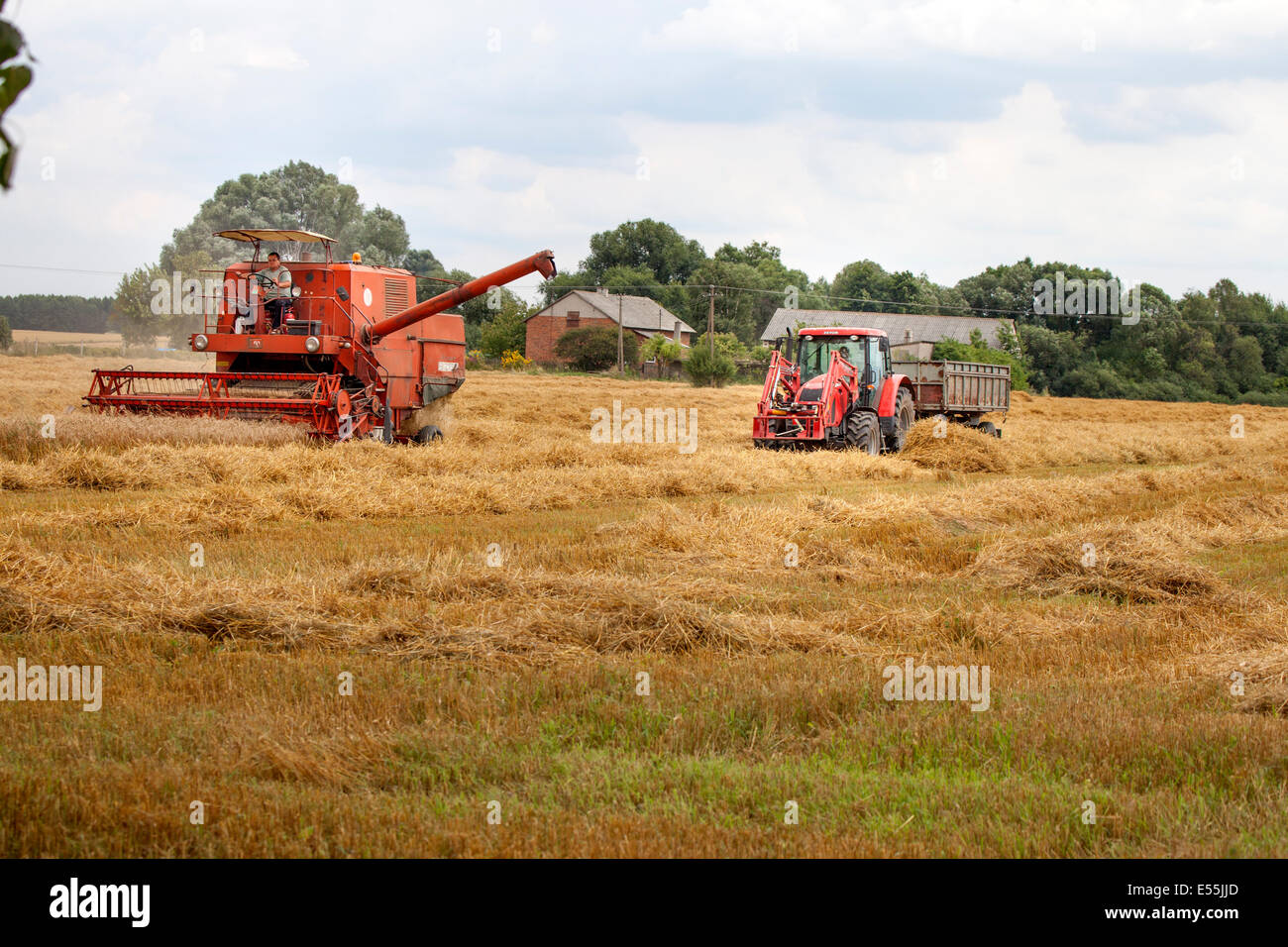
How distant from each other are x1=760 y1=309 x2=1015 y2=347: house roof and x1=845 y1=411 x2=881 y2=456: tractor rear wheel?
52.5 m

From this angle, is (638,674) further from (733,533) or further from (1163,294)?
(1163,294)

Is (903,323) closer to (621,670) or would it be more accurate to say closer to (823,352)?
(823,352)

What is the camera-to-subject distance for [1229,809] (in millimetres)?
4270

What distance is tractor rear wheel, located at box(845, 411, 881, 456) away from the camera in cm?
2077

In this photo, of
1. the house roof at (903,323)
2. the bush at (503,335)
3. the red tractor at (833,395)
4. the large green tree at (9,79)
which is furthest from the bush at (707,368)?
the large green tree at (9,79)

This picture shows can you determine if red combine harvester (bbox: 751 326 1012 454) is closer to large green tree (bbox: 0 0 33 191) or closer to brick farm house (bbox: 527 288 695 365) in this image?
large green tree (bbox: 0 0 33 191)

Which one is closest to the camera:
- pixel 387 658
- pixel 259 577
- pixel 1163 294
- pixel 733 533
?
pixel 387 658

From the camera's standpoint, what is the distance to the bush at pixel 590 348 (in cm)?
6269

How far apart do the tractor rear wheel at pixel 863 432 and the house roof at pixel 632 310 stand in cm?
4876

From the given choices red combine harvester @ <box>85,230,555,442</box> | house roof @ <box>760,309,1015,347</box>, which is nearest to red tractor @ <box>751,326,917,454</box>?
red combine harvester @ <box>85,230,555,442</box>

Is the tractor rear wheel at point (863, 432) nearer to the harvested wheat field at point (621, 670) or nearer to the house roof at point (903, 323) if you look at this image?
the harvested wheat field at point (621, 670)

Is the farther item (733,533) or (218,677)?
(733,533)
